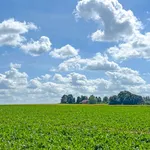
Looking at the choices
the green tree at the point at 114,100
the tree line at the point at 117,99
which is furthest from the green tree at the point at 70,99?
the green tree at the point at 114,100

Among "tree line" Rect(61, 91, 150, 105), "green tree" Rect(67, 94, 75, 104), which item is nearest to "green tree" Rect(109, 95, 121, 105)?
"tree line" Rect(61, 91, 150, 105)

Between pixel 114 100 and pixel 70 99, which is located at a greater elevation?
pixel 70 99

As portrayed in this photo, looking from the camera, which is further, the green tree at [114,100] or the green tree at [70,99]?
the green tree at [70,99]

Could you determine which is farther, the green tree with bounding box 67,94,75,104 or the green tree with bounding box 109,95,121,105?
the green tree with bounding box 67,94,75,104

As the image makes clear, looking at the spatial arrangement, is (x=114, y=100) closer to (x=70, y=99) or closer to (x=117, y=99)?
(x=117, y=99)

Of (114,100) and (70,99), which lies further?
(70,99)

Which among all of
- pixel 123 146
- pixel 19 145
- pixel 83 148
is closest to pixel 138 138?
pixel 123 146

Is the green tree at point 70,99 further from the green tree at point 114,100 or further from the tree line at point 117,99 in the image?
the green tree at point 114,100

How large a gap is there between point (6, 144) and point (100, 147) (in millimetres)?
4728

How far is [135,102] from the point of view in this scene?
162375 mm

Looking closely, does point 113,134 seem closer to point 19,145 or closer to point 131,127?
point 131,127

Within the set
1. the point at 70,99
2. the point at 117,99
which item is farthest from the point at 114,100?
the point at 70,99

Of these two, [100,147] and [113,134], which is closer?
[100,147]

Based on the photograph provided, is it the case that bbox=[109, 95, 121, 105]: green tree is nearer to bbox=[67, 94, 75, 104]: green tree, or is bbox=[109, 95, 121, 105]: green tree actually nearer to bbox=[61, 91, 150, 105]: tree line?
bbox=[61, 91, 150, 105]: tree line
